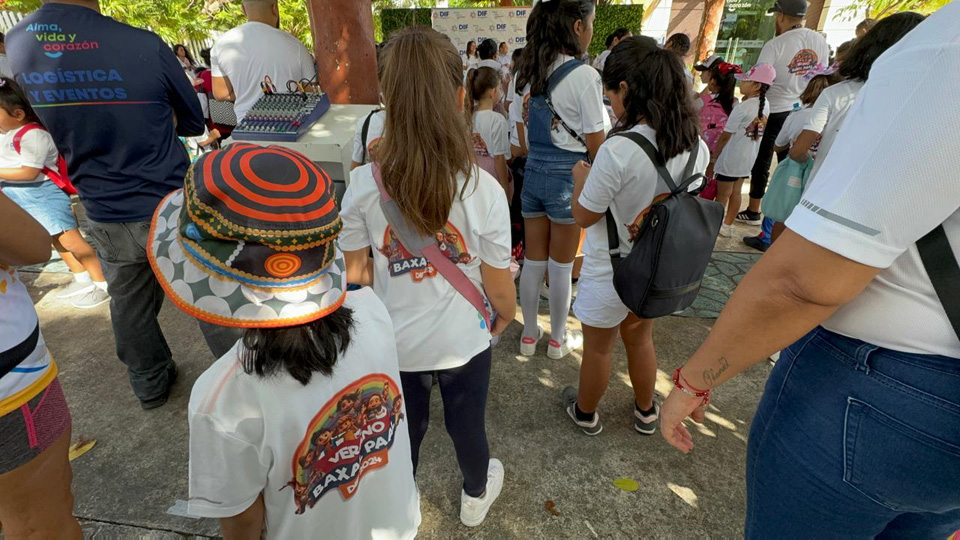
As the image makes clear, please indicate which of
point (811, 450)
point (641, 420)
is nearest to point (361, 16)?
point (641, 420)

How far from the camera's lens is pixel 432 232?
5.26ft

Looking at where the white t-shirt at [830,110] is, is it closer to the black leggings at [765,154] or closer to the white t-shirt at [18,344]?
the black leggings at [765,154]

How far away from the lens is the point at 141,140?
2.44m

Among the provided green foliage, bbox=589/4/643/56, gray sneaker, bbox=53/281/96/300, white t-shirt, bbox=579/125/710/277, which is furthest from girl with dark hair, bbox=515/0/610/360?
green foliage, bbox=589/4/643/56

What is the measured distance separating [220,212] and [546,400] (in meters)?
2.41

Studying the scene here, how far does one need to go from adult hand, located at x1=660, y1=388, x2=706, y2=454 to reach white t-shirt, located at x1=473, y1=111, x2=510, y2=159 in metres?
2.84

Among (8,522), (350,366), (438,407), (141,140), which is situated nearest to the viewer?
(350,366)

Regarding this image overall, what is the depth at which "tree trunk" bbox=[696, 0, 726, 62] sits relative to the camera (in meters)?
12.8

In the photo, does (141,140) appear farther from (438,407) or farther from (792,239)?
(792,239)

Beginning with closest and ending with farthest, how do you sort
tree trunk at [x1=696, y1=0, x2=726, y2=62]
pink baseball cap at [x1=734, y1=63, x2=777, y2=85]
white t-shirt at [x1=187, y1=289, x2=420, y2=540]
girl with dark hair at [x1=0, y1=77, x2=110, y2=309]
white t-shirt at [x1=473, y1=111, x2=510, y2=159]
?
white t-shirt at [x1=187, y1=289, x2=420, y2=540]
girl with dark hair at [x1=0, y1=77, x2=110, y2=309]
white t-shirt at [x1=473, y1=111, x2=510, y2=159]
pink baseball cap at [x1=734, y1=63, x2=777, y2=85]
tree trunk at [x1=696, y1=0, x2=726, y2=62]

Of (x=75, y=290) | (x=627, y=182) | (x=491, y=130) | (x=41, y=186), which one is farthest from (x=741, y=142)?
(x=75, y=290)

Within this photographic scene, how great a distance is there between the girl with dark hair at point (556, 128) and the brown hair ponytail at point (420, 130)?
144 centimetres

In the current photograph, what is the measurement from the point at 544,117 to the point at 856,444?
7.85 ft

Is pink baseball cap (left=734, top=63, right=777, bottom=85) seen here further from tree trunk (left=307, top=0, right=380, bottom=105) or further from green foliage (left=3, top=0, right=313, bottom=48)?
green foliage (left=3, top=0, right=313, bottom=48)
